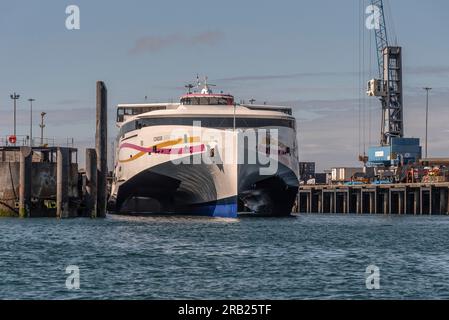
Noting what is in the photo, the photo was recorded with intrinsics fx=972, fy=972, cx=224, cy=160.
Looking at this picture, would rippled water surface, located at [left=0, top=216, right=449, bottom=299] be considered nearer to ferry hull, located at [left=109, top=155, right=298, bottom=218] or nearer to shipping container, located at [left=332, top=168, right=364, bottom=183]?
ferry hull, located at [left=109, top=155, right=298, bottom=218]

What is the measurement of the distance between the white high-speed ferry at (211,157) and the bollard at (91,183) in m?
3.74

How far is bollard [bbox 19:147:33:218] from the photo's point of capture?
74.9 metres

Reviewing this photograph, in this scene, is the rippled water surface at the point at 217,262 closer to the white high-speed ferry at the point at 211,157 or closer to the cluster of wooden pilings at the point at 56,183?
the white high-speed ferry at the point at 211,157

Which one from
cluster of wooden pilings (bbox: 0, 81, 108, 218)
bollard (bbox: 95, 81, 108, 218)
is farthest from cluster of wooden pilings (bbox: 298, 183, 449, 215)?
cluster of wooden pilings (bbox: 0, 81, 108, 218)

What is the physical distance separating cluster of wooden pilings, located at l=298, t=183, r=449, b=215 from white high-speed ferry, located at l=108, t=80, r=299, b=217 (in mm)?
40041

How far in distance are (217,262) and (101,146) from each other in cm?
3899

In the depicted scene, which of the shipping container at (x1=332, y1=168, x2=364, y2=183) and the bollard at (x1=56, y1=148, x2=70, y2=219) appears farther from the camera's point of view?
the shipping container at (x1=332, y1=168, x2=364, y2=183)

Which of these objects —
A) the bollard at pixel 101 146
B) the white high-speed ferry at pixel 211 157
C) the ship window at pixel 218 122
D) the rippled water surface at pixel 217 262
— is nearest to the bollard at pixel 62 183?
the bollard at pixel 101 146
